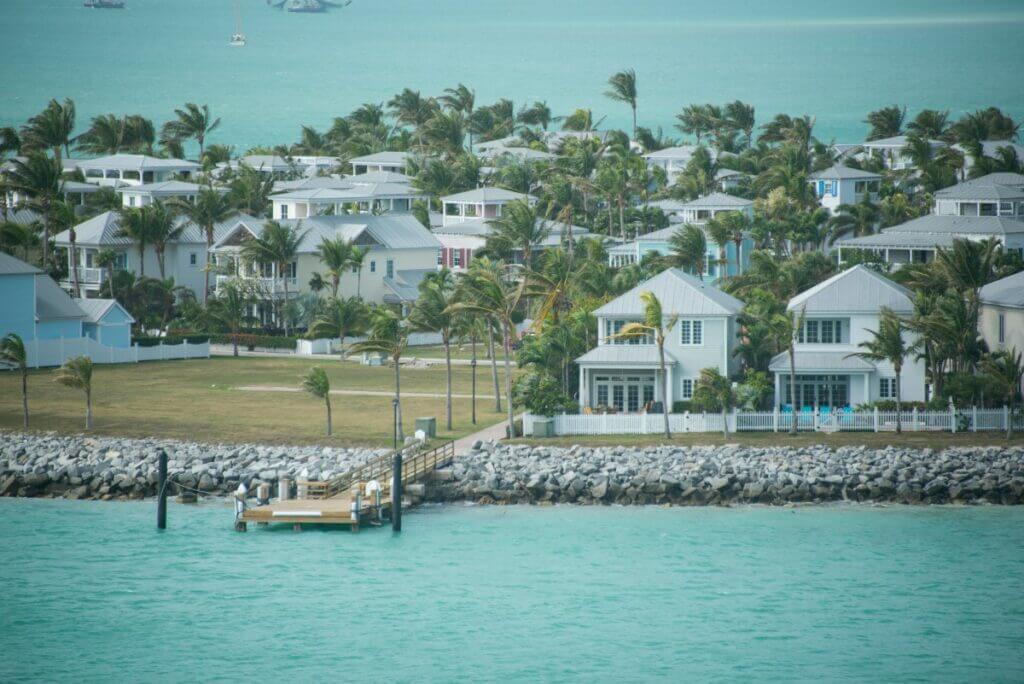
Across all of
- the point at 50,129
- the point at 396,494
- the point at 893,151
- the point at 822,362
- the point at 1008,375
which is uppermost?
the point at 50,129

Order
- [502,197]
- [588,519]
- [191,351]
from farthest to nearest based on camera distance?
1. [502,197]
2. [191,351]
3. [588,519]

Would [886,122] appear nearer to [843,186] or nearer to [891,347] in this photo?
[843,186]

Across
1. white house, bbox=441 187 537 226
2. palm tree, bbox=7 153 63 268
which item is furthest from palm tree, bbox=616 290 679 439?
palm tree, bbox=7 153 63 268

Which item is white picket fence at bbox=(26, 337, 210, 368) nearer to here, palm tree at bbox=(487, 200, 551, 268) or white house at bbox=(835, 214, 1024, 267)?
palm tree at bbox=(487, 200, 551, 268)

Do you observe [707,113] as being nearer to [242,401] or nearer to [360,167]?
[360,167]

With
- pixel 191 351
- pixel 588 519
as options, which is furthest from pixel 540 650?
pixel 191 351

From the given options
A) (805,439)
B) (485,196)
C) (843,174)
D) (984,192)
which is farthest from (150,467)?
(843,174)
